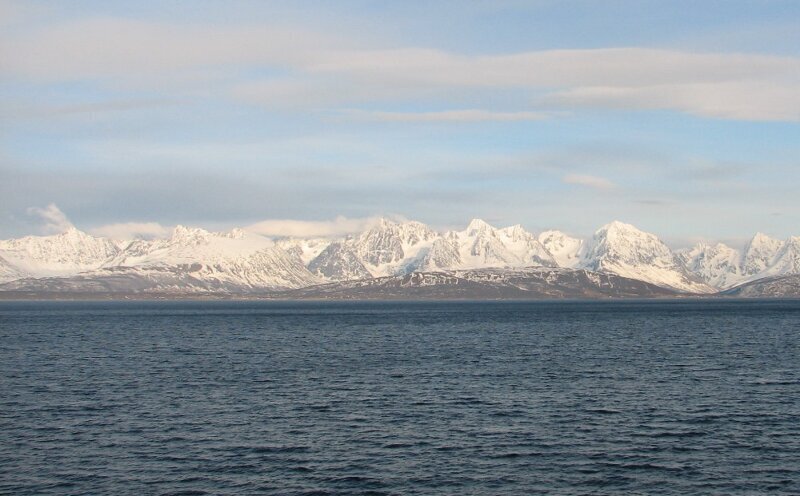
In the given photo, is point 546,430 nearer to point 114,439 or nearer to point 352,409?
point 352,409

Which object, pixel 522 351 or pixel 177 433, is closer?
pixel 177 433

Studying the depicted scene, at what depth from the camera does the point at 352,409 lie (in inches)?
3297

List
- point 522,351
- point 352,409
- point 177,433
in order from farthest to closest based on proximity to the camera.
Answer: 1. point 522,351
2. point 352,409
3. point 177,433

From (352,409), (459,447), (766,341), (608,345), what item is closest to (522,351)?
(608,345)

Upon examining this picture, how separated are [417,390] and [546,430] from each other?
2597 cm

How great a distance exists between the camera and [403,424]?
7612cm

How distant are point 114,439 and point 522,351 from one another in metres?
87.2

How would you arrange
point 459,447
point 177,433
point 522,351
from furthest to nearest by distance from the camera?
point 522,351
point 177,433
point 459,447

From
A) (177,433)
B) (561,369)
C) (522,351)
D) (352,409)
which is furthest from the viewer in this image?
(522,351)

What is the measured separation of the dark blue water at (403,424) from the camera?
57469mm

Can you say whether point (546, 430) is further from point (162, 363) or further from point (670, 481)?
point (162, 363)

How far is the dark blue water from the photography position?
57.5 meters

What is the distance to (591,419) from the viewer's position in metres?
77.2

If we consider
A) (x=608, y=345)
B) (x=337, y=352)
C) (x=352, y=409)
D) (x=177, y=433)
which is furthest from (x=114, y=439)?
(x=608, y=345)
